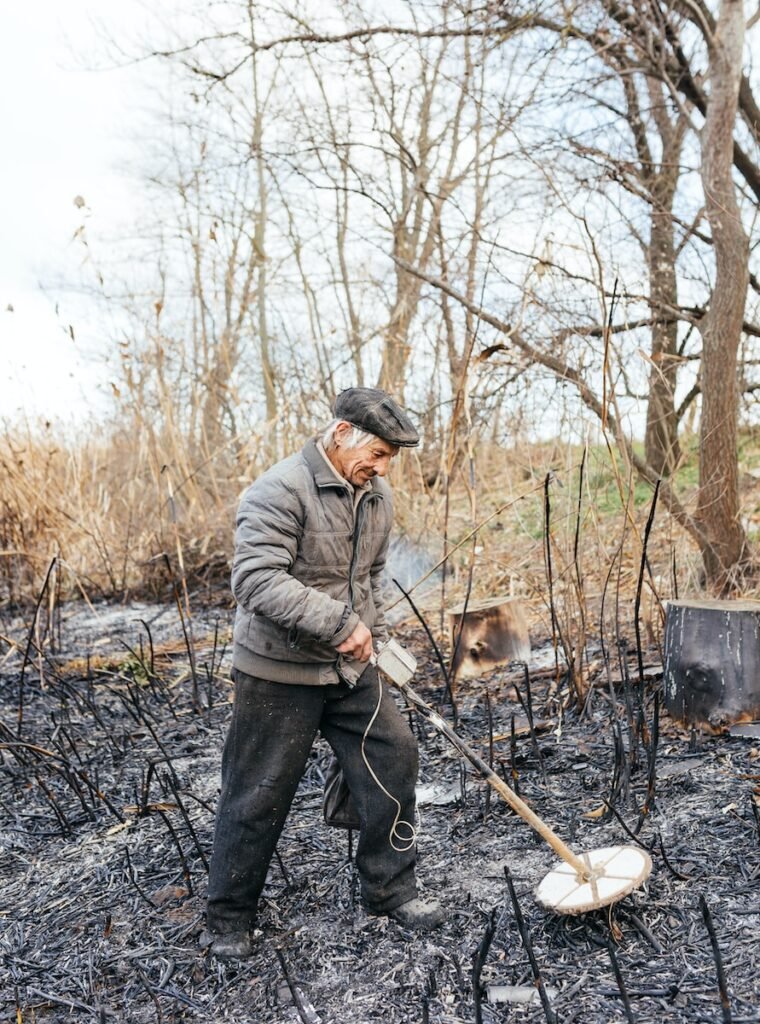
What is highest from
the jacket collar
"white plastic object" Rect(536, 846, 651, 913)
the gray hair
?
the gray hair

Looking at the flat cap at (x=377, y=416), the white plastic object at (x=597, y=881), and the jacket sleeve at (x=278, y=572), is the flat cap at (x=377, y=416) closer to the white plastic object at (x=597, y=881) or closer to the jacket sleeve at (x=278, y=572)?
the jacket sleeve at (x=278, y=572)

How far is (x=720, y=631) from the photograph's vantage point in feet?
11.9

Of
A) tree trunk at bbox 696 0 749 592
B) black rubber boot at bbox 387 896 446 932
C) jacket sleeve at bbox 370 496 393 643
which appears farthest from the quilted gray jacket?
tree trunk at bbox 696 0 749 592

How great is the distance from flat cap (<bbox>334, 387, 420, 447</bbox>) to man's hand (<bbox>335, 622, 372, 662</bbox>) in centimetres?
54

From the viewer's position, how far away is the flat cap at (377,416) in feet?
8.29

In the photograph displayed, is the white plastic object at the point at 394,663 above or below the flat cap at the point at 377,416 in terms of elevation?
below

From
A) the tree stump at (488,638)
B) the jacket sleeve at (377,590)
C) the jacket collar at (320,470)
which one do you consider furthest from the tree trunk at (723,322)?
the jacket collar at (320,470)

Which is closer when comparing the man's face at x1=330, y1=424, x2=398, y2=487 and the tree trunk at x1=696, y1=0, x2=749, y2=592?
the man's face at x1=330, y1=424, x2=398, y2=487

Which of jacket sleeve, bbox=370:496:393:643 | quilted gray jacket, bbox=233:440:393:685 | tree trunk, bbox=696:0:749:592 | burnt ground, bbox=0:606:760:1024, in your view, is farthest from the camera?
tree trunk, bbox=696:0:749:592

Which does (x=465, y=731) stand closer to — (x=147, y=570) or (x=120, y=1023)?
(x=120, y=1023)

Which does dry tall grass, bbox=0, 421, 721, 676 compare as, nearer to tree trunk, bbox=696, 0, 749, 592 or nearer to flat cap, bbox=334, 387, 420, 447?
tree trunk, bbox=696, 0, 749, 592

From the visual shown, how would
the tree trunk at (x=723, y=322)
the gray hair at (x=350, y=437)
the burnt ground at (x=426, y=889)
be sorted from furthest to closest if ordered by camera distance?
the tree trunk at (x=723, y=322) → the gray hair at (x=350, y=437) → the burnt ground at (x=426, y=889)

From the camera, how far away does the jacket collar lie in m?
2.57

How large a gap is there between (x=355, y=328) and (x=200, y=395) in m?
1.57
